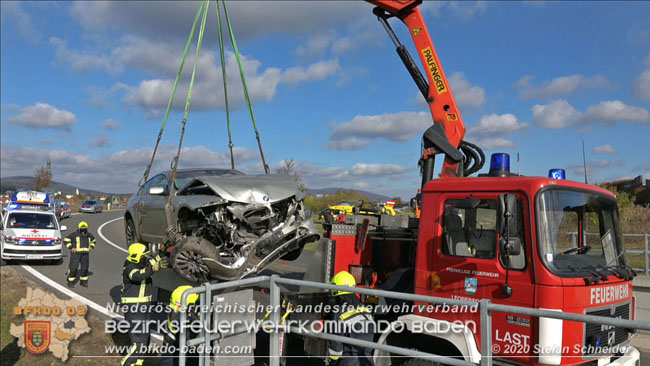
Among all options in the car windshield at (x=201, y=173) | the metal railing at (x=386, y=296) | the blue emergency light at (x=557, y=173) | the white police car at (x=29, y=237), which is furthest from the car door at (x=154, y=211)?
the white police car at (x=29, y=237)

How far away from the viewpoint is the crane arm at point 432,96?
6.37m

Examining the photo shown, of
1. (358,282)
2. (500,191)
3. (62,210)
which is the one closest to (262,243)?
(358,282)

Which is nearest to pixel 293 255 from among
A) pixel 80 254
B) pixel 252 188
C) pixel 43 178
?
pixel 252 188

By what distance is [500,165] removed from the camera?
486cm

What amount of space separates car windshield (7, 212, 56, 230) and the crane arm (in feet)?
43.0

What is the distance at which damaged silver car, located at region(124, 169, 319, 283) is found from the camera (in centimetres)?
564

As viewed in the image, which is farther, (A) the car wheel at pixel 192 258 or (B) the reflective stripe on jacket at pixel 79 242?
(B) the reflective stripe on jacket at pixel 79 242

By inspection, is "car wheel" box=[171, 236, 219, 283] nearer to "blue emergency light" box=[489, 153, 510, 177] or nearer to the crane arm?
the crane arm

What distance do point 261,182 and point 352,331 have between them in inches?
101

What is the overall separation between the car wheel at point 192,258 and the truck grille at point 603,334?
3862 mm

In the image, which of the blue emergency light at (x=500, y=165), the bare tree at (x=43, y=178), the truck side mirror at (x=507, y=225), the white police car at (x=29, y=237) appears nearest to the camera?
the truck side mirror at (x=507, y=225)

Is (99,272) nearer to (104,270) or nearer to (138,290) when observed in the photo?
(104,270)

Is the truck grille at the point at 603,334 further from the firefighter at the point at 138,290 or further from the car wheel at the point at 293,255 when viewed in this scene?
the firefighter at the point at 138,290

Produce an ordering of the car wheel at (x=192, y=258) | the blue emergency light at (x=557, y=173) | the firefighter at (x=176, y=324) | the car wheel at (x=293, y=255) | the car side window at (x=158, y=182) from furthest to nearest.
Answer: the car side window at (x=158, y=182) → the car wheel at (x=293, y=255) → the car wheel at (x=192, y=258) → the blue emergency light at (x=557, y=173) → the firefighter at (x=176, y=324)
